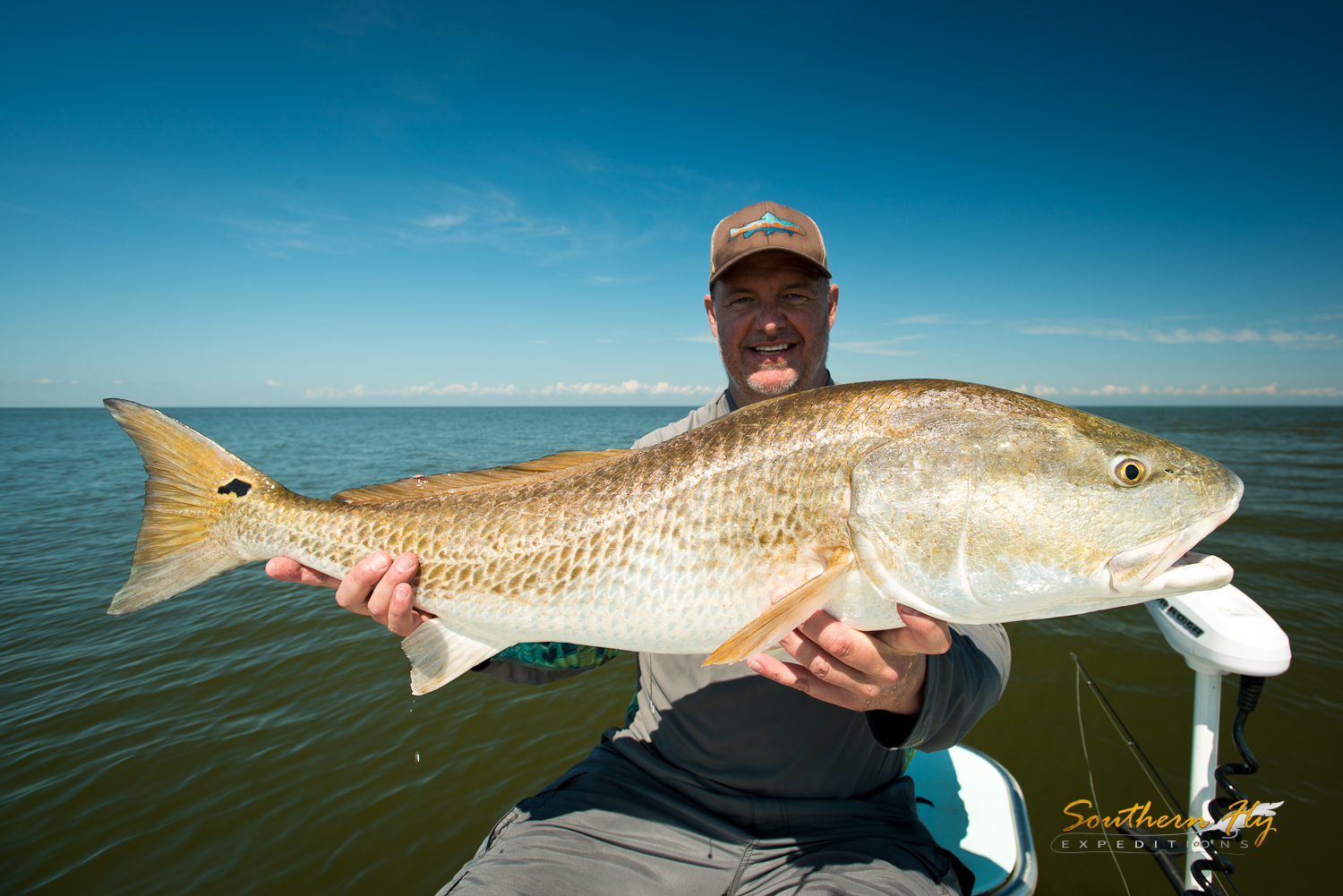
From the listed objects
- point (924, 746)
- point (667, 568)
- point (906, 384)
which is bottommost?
point (924, 746)

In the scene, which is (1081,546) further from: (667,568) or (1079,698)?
(1079,698)

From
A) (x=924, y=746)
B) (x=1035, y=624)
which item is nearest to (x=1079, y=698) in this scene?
(x=1035, y=624)

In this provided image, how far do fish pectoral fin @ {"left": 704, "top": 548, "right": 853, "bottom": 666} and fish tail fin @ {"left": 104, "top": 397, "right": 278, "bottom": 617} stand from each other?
2275 millimetres

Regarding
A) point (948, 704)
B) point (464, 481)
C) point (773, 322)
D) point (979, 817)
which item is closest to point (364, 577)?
point (464, 481)

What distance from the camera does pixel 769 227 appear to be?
3350 mm

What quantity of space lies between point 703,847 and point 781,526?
5.18ft

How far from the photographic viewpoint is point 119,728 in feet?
19.9

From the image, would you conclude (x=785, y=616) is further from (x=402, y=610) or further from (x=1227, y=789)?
(x=1227, y=789)

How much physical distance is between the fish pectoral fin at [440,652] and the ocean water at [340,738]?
3368mm

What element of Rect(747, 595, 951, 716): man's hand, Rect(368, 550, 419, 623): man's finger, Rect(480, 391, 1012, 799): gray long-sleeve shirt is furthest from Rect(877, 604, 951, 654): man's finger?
Rect(368, 550, 419, 623): man's finger

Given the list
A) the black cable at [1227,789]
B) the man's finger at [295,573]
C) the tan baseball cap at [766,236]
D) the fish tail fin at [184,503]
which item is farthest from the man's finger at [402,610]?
the black cable at [1227,789]

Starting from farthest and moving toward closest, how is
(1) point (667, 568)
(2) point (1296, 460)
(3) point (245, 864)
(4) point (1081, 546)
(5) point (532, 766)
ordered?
(2) point (1296, 460) → (5) point (532, 766) → (3) point (245, 864) → (1) point (667, 568) → (4) point (1081, 546)

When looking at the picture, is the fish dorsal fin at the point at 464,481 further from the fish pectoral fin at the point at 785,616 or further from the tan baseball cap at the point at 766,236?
the tan baseball cap at the point at 766,236

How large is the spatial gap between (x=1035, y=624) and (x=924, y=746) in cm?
784
